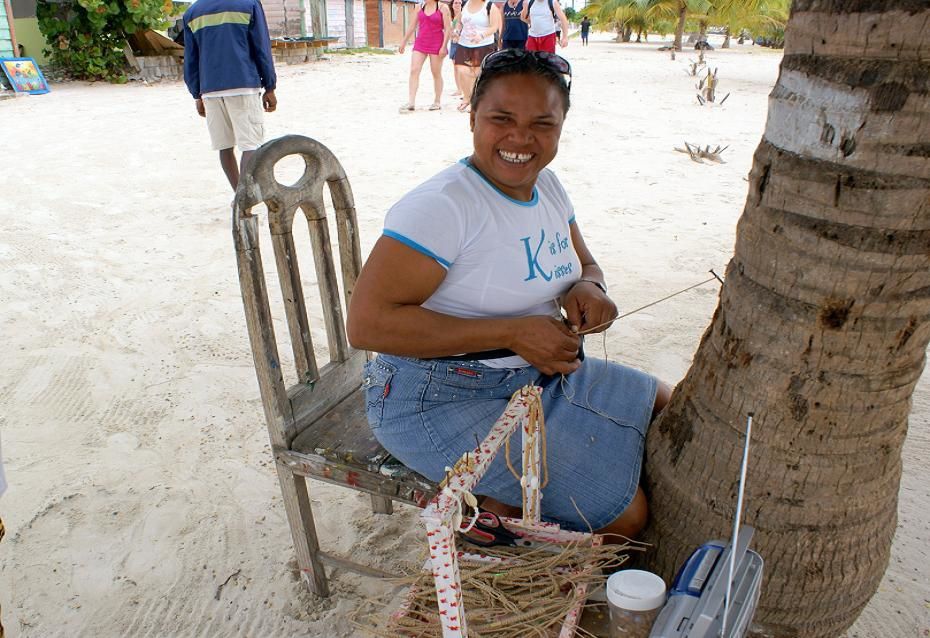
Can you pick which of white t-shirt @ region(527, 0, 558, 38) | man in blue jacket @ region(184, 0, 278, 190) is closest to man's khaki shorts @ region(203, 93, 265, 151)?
man in blue jacket @ region(184, 0, 278, 190)

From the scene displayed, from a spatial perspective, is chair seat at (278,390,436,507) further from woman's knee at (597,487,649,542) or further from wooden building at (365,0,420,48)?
wooden building at (365,0,420,48)

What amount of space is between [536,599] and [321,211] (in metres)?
1.29

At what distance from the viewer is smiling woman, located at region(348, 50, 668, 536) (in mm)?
1716

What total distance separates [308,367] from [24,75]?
14288mm

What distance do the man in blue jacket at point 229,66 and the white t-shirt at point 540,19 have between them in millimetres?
5331

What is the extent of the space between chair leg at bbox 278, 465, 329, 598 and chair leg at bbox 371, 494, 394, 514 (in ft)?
1.35

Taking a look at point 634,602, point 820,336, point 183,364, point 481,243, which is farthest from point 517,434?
point 183,364

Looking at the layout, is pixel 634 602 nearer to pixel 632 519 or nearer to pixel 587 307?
pixel 632 519

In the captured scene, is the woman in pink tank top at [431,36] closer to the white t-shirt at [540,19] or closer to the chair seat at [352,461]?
the white t-shirt at [540,19]

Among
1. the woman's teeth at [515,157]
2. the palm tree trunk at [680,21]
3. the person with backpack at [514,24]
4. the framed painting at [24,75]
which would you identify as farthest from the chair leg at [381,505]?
the palm tree trunk at [680,21]

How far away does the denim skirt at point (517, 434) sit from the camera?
1735mm

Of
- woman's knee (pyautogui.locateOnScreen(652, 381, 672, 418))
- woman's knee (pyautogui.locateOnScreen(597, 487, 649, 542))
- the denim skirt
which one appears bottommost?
woman's knee (pyautogui.locateOnScreen(597, 487, 649, 542))

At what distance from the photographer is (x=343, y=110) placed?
35.9 feet

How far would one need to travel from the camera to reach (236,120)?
5699 millimetres
